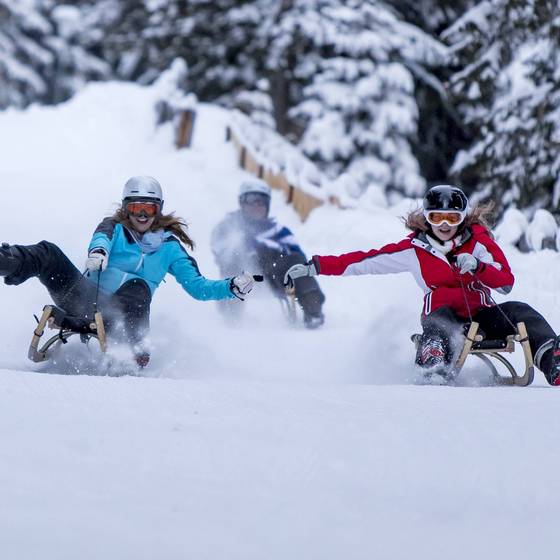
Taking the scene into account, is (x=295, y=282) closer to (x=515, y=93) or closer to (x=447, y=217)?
(x=447, y=217)

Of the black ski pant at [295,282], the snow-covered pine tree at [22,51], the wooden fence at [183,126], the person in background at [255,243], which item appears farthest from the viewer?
the snow-covered pine tree at [22,51]

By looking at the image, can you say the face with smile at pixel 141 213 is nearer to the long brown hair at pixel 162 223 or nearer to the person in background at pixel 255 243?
the long brown hair at pixel 162 223

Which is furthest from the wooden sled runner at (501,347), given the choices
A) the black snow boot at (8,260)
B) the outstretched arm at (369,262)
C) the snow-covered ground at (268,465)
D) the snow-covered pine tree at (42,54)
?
the snow-covered pine tree at (42,54)

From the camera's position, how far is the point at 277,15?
78.9ft

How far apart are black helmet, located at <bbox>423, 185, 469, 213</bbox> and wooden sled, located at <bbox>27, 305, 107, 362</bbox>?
2.21 metres

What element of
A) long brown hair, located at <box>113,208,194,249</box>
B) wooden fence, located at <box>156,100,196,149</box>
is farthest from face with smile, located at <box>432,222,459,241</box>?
wooden fence, located at <box>156,100,196,149</box>

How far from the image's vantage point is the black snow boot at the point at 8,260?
5910mm

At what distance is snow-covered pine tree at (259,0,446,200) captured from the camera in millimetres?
20703

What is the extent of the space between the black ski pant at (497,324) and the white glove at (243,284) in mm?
1133

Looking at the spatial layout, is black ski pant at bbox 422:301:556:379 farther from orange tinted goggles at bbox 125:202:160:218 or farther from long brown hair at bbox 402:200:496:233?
orange tinted goggles at bbox 125:202:160:218

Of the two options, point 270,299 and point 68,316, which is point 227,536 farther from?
point 270,299

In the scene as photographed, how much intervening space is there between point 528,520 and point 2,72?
33.6 m

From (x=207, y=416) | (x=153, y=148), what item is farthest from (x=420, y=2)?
(x=207, y=416)

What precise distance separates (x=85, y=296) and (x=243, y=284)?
103 centimetres
